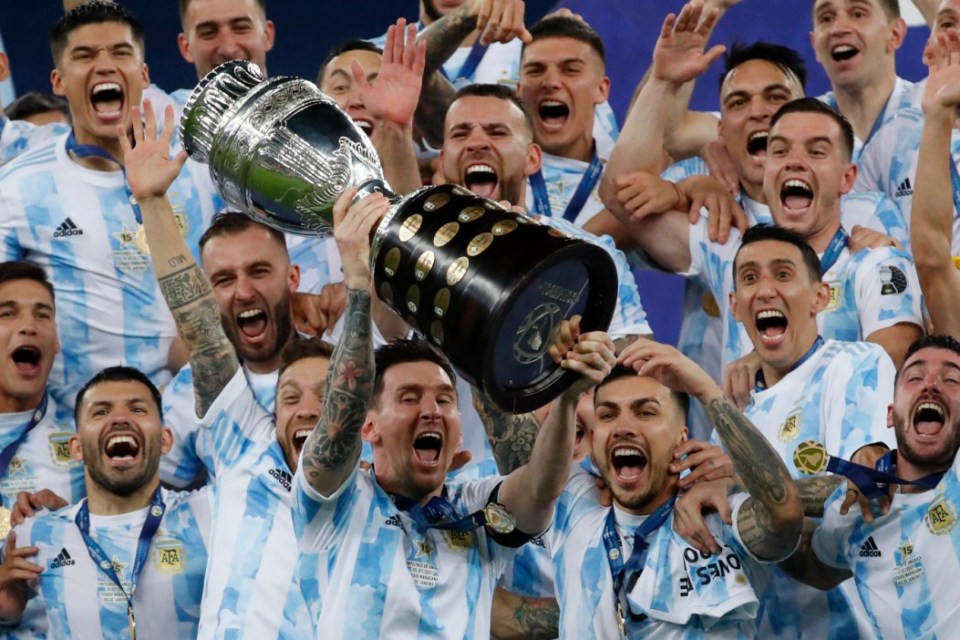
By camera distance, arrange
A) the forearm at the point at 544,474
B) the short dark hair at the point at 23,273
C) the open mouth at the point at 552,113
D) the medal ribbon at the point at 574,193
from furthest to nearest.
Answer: the open mouth at the point at 552,113 → the medal ribbon at the point at 574,193 → the short dark hair at the point at 23,273 → the forearm at the point at 544,474

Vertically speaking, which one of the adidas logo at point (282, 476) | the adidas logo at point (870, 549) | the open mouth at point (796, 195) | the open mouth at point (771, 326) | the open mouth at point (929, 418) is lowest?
the adidas logo at point (870, 549)

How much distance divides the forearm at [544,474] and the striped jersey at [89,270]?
6.11 feet

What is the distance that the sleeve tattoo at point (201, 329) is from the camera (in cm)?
598

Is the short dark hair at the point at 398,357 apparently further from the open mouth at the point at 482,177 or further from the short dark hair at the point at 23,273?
the short dark hair at the point at 23,273

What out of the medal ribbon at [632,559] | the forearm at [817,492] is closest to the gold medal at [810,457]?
the forearm at [817,492]

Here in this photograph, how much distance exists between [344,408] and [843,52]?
270cm

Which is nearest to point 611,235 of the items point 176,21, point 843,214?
point 843,214

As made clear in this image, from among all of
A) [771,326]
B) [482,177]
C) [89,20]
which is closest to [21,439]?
[89,20]

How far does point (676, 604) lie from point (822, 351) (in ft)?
3.16

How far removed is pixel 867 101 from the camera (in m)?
6.89

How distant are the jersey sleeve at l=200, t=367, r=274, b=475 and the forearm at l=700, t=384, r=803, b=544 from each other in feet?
4.82

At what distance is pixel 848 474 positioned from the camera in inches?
215

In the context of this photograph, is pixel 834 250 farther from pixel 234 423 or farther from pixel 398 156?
pixel 234 423

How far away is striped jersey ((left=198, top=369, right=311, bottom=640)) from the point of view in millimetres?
5746
